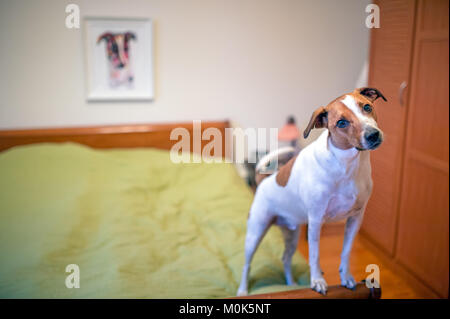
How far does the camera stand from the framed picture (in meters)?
2.71

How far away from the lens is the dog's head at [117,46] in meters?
2.73

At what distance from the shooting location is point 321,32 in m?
2.90

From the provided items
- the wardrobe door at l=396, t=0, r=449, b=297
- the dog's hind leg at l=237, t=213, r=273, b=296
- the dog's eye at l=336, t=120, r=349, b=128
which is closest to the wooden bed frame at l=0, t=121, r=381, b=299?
the wardrobe door at l=396, t=0, r=449, b=297

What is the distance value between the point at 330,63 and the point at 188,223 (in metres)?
1.57

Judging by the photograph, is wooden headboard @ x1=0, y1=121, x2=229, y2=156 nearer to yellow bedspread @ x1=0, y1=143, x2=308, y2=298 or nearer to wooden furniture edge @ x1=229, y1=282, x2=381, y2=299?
yellow bedspread @ x1=0, y1=143, x2=308, y2=298

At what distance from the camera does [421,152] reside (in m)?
2.39

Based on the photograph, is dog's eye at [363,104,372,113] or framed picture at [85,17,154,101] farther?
framed picture at [85,17,154,101]

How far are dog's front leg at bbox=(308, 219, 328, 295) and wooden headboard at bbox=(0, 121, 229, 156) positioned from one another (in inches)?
82.5

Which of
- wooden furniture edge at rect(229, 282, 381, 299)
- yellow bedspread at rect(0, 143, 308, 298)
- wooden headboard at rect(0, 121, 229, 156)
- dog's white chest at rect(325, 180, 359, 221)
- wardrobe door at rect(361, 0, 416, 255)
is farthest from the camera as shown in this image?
wooden headboard at rect(0, 121, 229, 156)

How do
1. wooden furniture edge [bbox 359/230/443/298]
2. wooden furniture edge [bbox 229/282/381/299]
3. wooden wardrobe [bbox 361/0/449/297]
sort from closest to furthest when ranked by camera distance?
wooden furniture edge [bbox 229/282/381/299]
wooden wardrobe [bbox 361/0/449/297]
wooden furniture edge [bbox 359/230/443/298]

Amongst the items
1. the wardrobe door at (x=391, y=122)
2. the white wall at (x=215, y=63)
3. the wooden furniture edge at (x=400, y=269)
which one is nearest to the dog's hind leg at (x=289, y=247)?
the wardrobe door at (x=391, y=122)

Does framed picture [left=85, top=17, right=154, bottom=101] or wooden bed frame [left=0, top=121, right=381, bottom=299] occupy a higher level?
framed picture [left=85, top=17, right=154, bottom=101]
